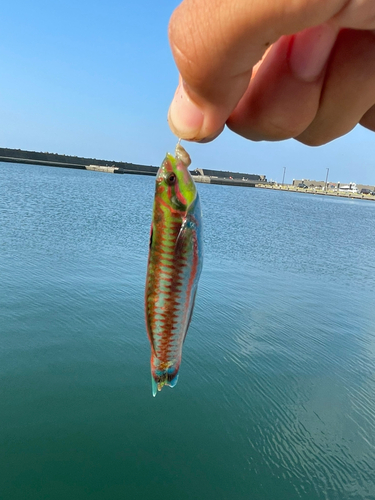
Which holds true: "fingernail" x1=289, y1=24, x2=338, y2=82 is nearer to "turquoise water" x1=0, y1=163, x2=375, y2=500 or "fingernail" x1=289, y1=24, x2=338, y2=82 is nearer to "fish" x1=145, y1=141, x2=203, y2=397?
"fish" x1=145, y1=141, x2=203, y2=397

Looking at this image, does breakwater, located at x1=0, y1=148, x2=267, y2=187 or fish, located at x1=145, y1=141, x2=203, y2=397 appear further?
breakwater, located at x1=0, y1=148, x2=267, y2=187

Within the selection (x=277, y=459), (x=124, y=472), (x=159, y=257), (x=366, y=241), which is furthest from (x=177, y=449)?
(x=366, y=241)

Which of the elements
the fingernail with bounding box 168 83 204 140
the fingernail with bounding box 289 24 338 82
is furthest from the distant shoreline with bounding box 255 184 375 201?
the fingernail with bounding box 168 83 204 140

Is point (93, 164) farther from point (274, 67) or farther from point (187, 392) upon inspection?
point (274, 67)

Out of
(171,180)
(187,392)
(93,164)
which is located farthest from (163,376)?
(93,164)

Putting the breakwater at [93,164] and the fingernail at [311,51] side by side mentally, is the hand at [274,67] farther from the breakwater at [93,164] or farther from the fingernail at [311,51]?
the breakwater at [93,164]

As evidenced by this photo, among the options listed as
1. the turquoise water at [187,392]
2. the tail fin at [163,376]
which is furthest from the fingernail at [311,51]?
the turquoise water at [187,392]
